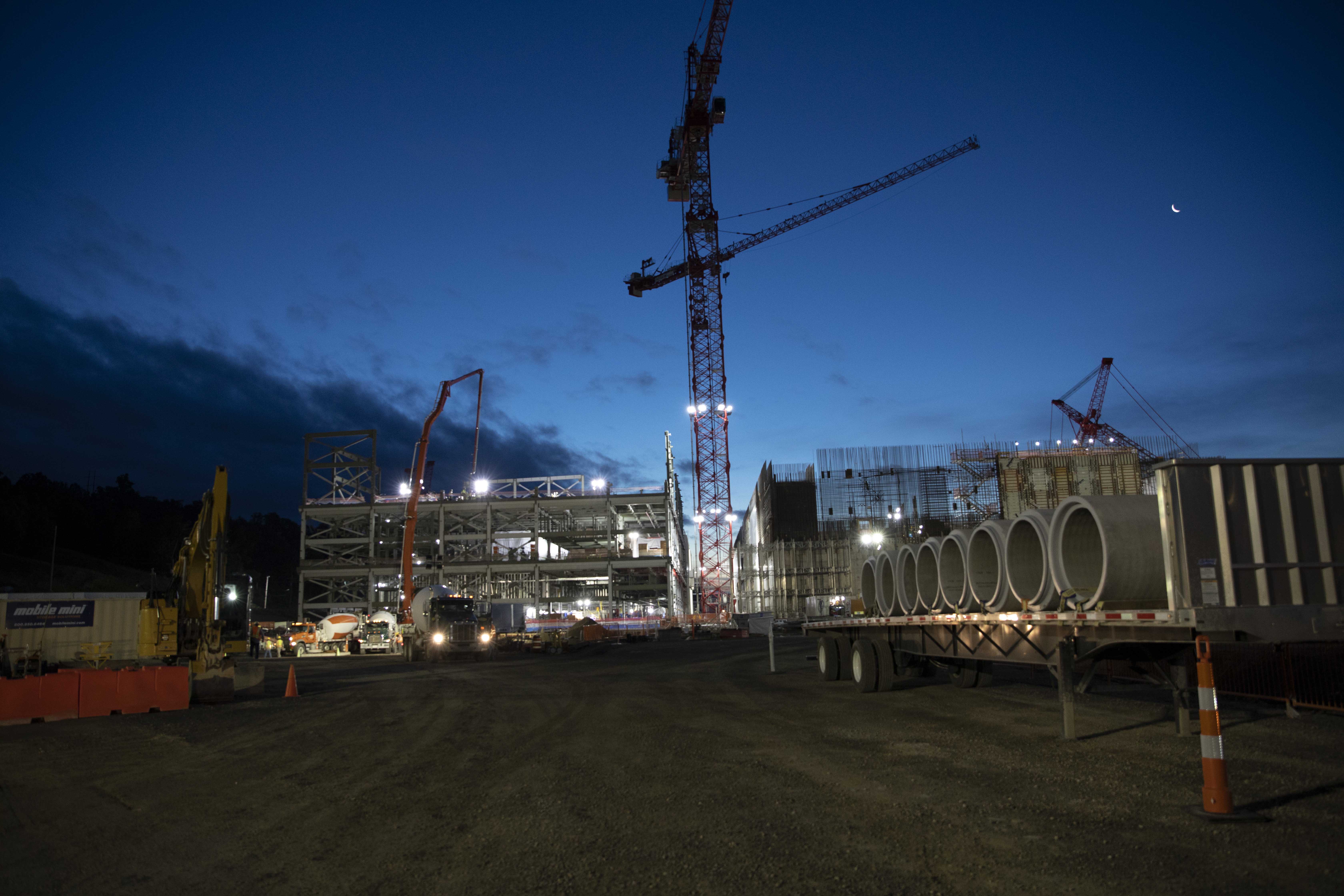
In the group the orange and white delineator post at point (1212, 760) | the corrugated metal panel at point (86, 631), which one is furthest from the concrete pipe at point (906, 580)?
the corrugated metal panel at point (86, 631)

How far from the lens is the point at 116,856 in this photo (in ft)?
19.9

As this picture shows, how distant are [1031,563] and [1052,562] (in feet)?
4.75

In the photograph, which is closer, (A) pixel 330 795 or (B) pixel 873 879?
(B) pixel 873 879

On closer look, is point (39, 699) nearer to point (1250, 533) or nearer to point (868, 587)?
point (868, 587)

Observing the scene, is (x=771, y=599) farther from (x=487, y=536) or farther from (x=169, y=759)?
(x=169, y=759)

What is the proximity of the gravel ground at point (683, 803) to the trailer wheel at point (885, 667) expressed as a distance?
1.35 meters

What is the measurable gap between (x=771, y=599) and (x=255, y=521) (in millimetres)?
131036

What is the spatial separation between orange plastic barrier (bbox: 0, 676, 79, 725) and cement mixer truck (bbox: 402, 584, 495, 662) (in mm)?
15946

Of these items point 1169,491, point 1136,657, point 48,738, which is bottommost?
point 48,738

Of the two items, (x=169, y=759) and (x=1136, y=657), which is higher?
(x=1136, y=657)

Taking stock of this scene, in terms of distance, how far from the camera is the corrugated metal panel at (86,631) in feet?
78.4

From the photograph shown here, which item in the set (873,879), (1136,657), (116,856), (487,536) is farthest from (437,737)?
(487,536)

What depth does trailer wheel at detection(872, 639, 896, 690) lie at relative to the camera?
1515 cm

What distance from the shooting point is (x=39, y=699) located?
14.5 meters
